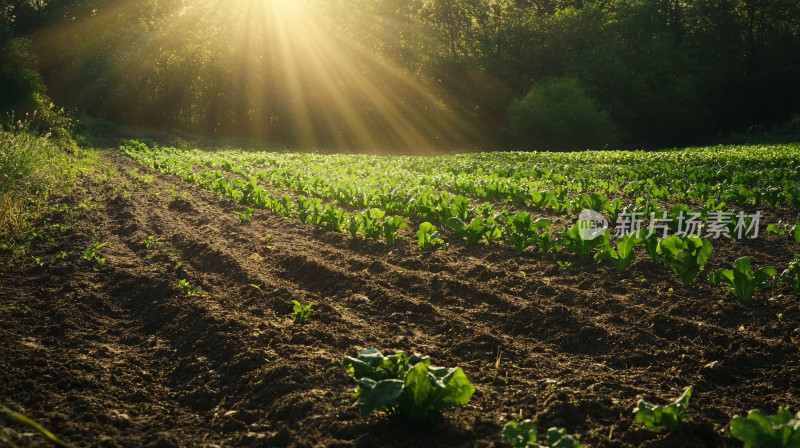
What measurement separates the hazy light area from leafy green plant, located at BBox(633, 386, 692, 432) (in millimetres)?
32797

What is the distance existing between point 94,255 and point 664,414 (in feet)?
20.5

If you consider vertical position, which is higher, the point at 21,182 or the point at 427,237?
the point at 21,182

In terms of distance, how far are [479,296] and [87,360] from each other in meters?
3.13

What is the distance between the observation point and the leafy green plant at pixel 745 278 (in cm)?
474

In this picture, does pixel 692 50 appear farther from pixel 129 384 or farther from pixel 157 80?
pixel 129 384

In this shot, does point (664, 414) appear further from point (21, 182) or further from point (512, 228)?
point (21, 182)

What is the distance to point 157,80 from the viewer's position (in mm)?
32156

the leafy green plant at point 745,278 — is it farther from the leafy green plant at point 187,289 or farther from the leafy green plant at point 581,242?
the leafy green plant at point 187,289

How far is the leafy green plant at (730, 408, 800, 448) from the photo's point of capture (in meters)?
2.39

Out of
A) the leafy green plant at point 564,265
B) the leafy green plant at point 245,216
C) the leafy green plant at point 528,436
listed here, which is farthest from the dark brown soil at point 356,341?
the leafy green plant at point 245,216

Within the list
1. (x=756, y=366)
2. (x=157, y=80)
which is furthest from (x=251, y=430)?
(x=157, y=80)

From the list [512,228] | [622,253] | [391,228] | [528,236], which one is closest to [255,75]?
[391,228]

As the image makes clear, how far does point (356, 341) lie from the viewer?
4.21 meters

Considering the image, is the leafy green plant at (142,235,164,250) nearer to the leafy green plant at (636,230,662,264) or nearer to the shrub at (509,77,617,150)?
the leafy green plant at (636,230,662,264)
